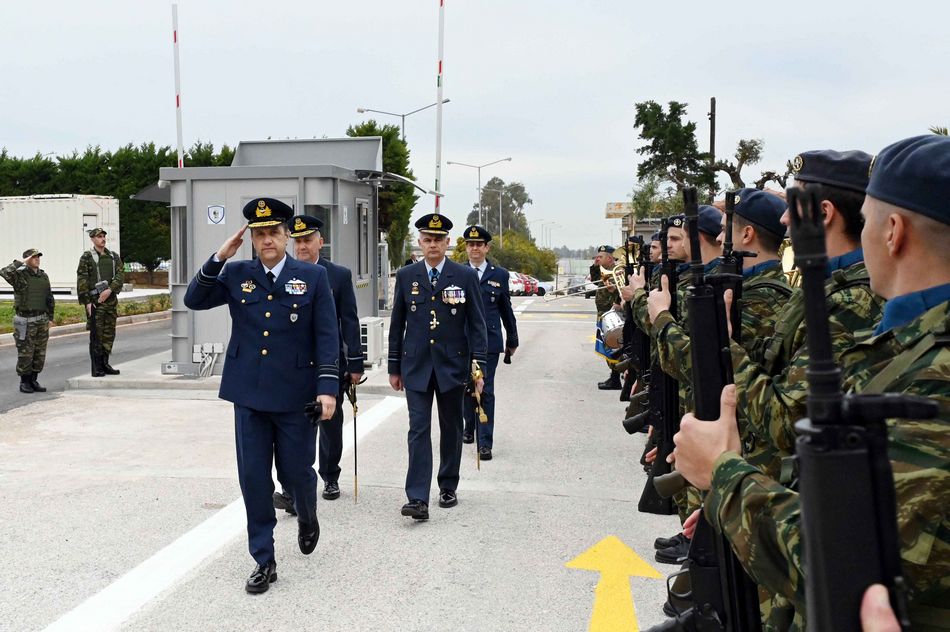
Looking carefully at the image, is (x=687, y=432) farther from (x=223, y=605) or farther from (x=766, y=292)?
(x=223, y=605)

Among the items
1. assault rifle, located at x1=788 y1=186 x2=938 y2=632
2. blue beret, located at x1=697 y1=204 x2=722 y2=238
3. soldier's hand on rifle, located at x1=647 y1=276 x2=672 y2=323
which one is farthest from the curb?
assault rifle, located at x1=788 y1=186 x2=938 y2=632

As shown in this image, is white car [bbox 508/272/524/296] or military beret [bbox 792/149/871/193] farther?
white car [bbox 508/272/524/296]

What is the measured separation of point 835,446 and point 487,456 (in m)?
6.45

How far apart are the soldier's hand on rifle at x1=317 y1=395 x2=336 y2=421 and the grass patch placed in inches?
613

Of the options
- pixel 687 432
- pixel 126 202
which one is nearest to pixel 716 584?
pixel 687 432

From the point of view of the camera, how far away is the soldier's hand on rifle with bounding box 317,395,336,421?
15.8ft

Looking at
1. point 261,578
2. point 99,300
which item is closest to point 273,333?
point 261,578

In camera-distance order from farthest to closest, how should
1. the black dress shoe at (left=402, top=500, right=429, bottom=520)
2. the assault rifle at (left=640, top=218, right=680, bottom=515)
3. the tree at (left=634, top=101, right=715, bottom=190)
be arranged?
the tree at (left=634, top=101, right=715, bottom=190)
the black dress shoe at (left=402, top=500, right=429, bottom=520)
the assault rifle at (left=640, top=218, right=680, bottom=515)

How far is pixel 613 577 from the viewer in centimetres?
481

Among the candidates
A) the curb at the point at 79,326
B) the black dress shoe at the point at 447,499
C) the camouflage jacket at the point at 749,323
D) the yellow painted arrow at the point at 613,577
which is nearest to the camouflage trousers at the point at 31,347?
the curb at the point at 79,326

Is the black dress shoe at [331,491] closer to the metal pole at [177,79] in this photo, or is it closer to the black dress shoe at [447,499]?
the black dress shoe at [447,499]

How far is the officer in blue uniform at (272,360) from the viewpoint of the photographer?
4.78m

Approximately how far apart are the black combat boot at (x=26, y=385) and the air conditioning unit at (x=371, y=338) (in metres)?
4.14

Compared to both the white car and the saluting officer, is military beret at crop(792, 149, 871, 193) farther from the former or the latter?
the white car
